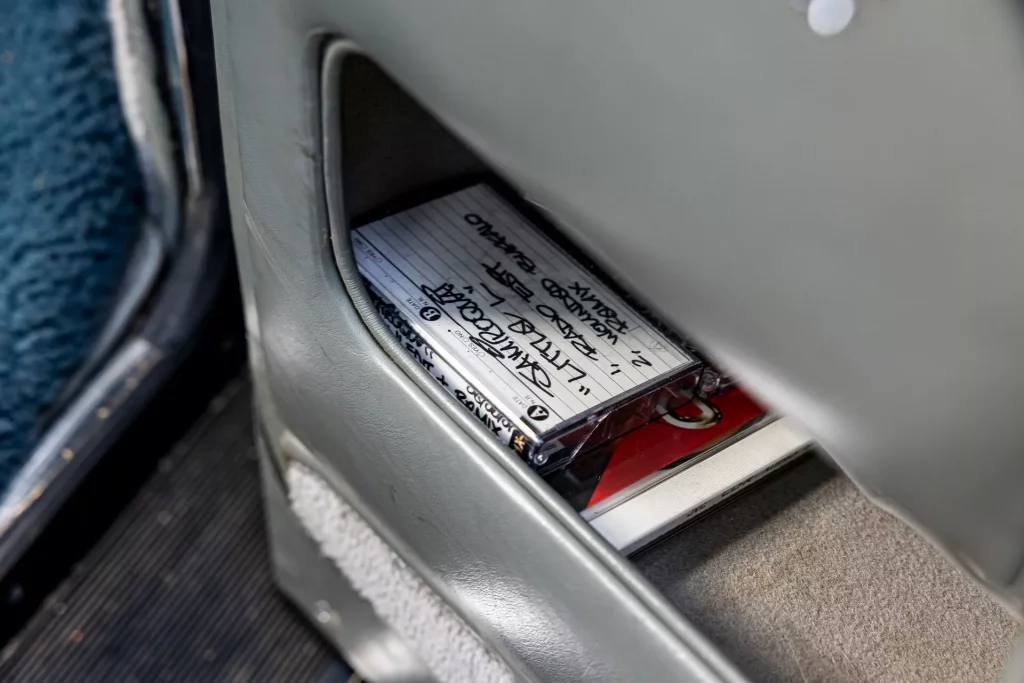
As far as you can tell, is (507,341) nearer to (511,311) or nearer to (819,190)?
(511,311)

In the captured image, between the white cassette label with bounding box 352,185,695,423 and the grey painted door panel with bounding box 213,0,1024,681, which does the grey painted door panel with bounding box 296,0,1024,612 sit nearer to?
the grey painted door panel with bounding box 213,0,1024,681

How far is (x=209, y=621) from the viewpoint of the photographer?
0.71 metres

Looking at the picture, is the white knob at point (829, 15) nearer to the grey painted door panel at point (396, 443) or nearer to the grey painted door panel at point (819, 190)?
the grey painted door panel at point (819, 190)

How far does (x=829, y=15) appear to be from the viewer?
0.65 ft

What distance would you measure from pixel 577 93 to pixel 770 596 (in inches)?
9.1

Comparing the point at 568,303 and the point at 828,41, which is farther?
the point at 568,303

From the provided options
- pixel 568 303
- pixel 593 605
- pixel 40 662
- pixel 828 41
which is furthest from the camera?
pixel 40 662

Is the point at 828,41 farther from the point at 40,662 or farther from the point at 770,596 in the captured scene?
the point at 40,662

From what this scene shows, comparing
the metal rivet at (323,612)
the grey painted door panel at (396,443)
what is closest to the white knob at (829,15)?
the grey painted door panel at (396,443)

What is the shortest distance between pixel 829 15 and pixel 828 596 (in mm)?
261

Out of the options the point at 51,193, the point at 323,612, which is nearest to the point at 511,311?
the point at 323,612

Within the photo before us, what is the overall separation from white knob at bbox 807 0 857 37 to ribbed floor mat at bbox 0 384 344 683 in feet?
2.04

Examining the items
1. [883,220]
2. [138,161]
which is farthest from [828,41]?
[138,161]

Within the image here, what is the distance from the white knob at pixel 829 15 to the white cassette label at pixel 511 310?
0.23 metres
